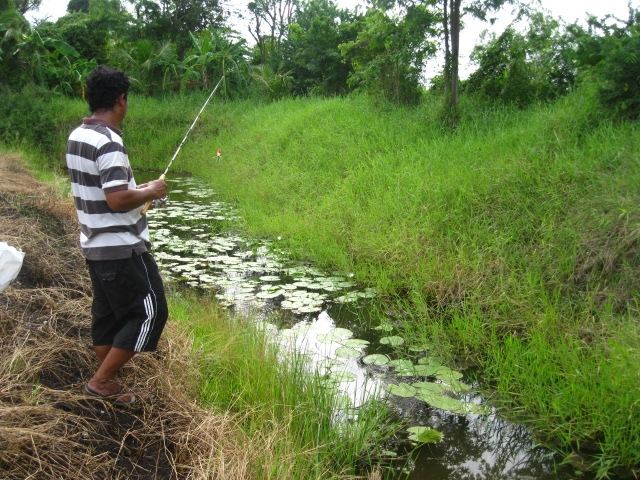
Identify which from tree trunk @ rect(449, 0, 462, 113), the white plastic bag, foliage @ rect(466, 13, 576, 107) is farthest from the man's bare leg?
foliage @ rect(466, 13, 576, 107)

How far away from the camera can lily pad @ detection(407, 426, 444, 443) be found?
11.2 ft

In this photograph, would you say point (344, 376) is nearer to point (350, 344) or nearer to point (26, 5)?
point (350, 344)

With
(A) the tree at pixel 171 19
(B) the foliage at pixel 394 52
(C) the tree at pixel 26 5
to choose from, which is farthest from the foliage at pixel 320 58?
(C) the tree at pixel 26 5

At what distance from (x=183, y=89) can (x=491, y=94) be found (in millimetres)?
12517

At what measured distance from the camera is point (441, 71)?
430 inches

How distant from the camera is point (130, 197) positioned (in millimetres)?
Answer: 2672

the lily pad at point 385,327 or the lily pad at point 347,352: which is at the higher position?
the lily pad at point 385,327

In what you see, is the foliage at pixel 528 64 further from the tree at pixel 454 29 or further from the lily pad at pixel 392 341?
the lily pad at pixel 392 341

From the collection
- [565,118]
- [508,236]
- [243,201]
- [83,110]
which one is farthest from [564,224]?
[83,110]

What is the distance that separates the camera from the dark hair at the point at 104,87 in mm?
2727

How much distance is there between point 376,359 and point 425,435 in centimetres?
103

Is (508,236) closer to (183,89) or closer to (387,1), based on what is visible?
(387,1)

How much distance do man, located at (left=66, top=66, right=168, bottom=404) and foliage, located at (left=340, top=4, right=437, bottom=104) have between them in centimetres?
783

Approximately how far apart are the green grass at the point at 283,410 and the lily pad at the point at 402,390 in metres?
0.25
